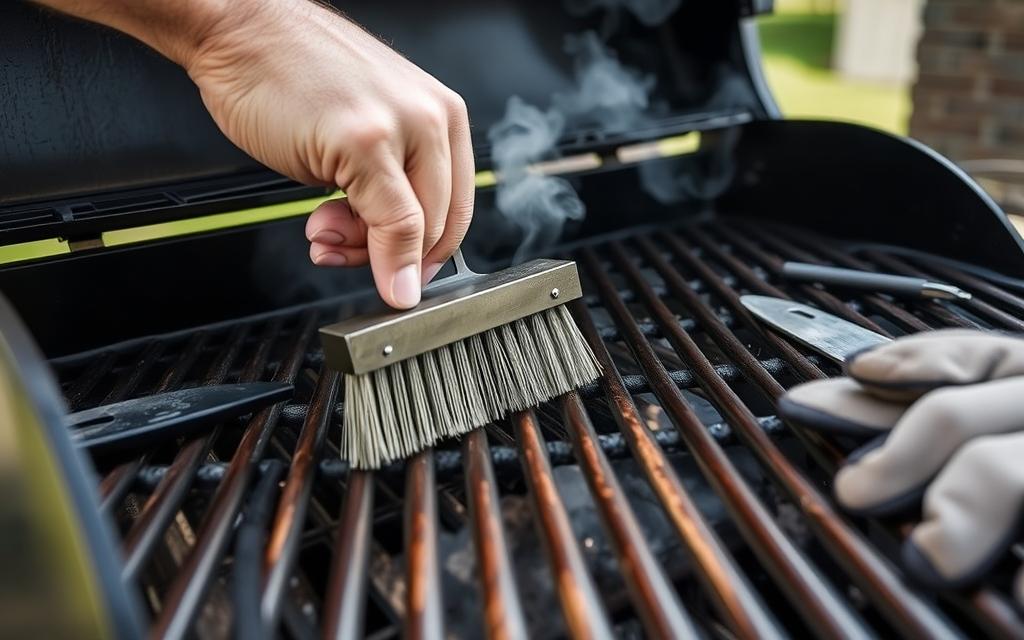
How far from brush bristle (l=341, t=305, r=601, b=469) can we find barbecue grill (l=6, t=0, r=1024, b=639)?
3 centimetres

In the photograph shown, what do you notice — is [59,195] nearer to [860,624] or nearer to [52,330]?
[52,330]

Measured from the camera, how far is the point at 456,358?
86 centimetres

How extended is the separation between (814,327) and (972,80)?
2475 mm

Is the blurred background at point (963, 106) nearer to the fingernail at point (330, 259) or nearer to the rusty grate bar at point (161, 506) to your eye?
the fingernail at point (330, 259)

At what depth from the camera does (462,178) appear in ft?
2.94

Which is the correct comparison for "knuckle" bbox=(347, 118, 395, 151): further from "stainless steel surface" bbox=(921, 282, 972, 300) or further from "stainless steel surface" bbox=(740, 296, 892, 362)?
"stainless steel surface" bbox=(921, 282, 972, 300)

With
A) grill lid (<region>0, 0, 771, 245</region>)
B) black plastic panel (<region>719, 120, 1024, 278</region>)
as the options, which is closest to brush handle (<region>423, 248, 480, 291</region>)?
grill lid (<region>0, 0, 771, 245</region>)

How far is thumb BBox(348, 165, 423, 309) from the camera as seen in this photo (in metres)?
0.79

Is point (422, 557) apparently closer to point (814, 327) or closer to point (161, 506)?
point (161, 506)

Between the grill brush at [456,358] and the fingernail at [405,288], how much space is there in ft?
0.05

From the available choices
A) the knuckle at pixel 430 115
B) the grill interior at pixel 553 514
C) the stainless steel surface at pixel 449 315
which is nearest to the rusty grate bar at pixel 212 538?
the grill interior at pixel 553 514

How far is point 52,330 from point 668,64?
1228 millimetres

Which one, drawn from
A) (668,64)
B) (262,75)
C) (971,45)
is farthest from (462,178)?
(971,45)

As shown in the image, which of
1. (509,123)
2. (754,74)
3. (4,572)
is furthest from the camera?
(754,74)
